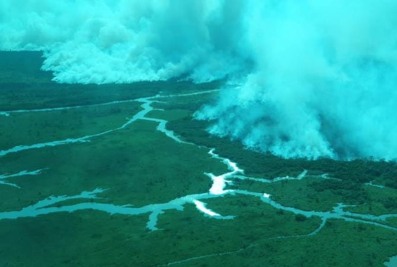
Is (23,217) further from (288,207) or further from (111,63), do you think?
(111,63)

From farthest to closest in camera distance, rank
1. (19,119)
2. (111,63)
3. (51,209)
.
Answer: (111,63), (19,119), (51,209)

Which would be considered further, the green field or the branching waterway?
the branching waterway

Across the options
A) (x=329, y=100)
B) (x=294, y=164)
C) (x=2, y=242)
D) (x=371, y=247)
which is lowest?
(x=2, y=242)

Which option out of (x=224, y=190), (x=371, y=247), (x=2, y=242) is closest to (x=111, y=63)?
(x=224, y=190)

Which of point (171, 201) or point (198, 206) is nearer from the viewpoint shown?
point (198, 206)

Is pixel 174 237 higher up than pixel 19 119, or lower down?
lower down

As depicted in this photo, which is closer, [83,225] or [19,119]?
[83,225]

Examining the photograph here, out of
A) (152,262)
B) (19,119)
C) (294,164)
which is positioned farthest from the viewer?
(19,119)

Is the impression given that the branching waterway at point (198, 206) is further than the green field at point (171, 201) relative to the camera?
Yes
